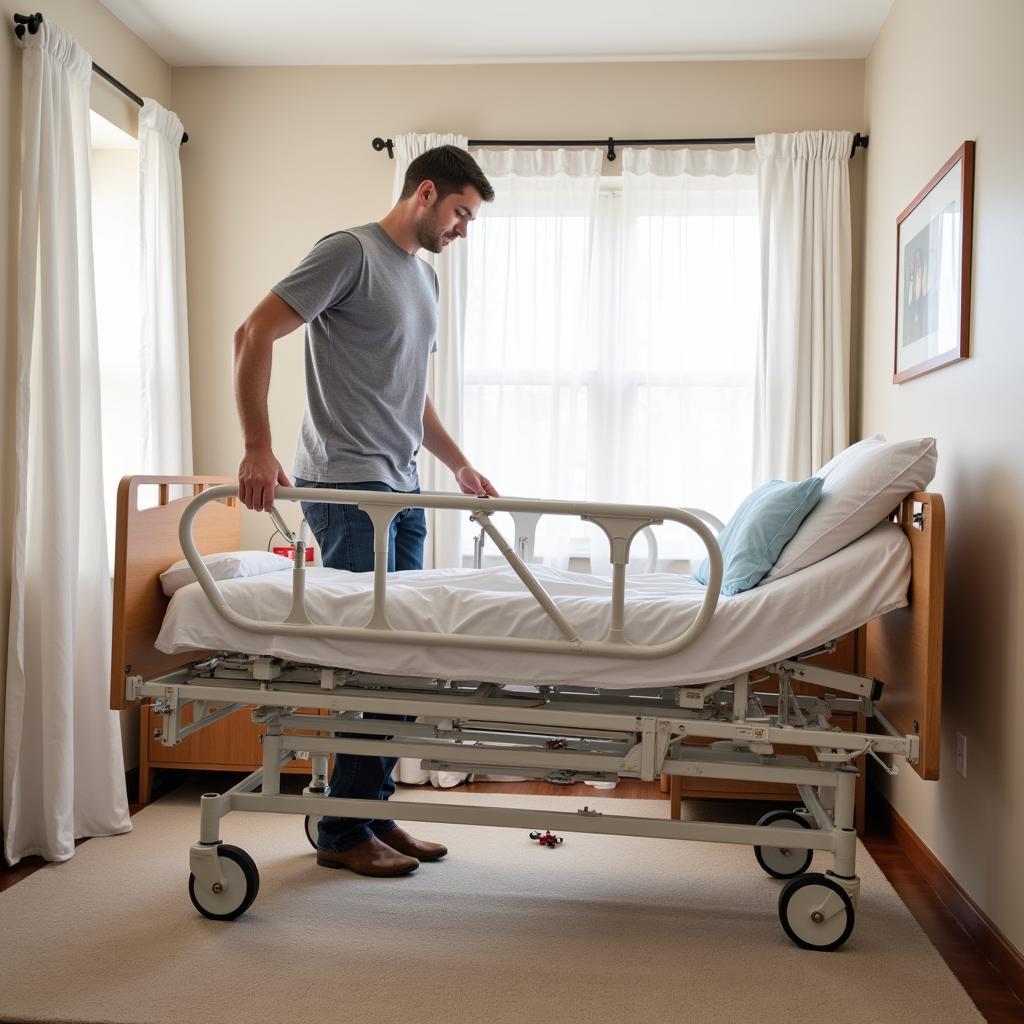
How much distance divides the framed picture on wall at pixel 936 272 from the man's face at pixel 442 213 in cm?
114

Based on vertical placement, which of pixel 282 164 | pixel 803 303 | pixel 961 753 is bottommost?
pixel 961 753

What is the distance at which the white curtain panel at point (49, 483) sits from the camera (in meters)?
2.78

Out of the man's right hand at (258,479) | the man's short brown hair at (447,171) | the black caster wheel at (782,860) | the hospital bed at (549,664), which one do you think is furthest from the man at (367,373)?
the black caster wheel at (782,860)

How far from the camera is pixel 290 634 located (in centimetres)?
210

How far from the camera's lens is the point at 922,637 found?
6.68ft

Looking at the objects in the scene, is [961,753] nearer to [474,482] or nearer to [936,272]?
[936,272]

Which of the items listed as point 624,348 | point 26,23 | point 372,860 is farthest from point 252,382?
point 624,348

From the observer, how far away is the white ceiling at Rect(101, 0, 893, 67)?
3.38 metres

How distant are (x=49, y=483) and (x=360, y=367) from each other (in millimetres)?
966

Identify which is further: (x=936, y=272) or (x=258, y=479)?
(x=936, y=272)

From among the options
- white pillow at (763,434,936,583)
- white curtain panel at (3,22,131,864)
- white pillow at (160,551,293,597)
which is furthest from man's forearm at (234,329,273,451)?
white pillow at (763,434,936,583)

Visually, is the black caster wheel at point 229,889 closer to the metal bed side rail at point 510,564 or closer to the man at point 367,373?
the man at point 367,373

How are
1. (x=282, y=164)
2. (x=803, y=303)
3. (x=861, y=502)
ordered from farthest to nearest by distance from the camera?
(x=282, y=164), (x=803, y=303), (x=861, y=502)

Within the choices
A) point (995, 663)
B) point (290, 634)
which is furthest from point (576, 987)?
point (995, 663)
